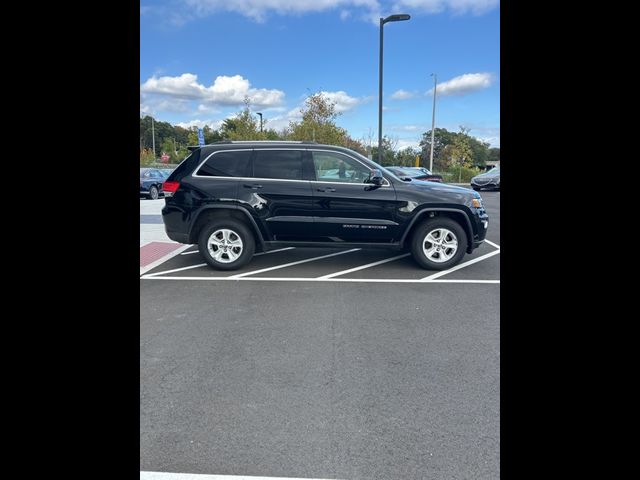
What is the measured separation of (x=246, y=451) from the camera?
8.10 feet

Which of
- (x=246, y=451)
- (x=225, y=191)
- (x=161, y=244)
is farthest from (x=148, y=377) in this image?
(x=161, y=244)

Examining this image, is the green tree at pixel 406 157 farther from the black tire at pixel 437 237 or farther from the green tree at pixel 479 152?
the black tire at pixel 437 237

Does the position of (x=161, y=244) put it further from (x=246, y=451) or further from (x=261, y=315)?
(x=246, y=451)

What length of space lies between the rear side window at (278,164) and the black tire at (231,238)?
83 cm

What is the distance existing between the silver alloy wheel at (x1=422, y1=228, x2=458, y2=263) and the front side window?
4.49 feet

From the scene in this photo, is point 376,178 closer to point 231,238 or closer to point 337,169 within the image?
point 337,169

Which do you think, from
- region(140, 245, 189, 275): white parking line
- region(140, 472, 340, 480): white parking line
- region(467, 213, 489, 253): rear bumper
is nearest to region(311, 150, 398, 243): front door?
region(467, 213, 489, 253): rear bumper

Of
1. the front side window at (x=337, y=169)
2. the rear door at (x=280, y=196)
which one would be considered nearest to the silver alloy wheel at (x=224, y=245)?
the rear door at (x=280, y=196)

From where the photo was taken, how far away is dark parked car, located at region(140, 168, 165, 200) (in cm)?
2097

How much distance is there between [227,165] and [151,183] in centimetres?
1596

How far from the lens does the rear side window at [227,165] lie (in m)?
6.75

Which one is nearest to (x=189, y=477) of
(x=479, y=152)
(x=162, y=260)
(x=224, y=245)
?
(x=224, y=245)
